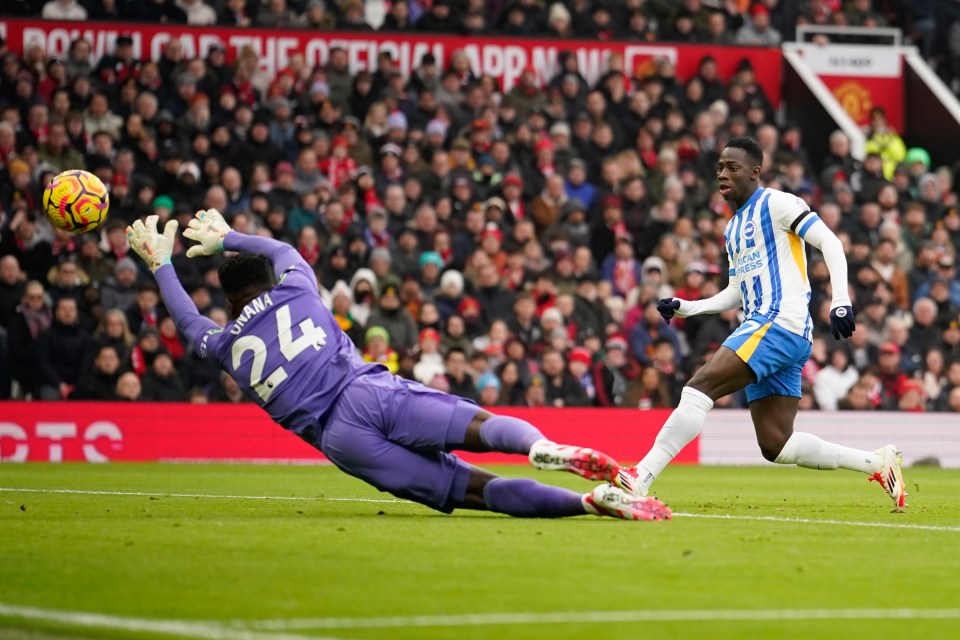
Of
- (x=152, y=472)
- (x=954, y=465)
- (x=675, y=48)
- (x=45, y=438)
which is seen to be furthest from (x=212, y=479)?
(x=675, y=48)

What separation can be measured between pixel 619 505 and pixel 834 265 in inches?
99.1

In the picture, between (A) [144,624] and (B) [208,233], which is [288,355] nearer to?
(B) [208,233]

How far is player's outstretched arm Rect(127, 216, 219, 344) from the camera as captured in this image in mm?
9367

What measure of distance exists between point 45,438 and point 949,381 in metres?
12.0

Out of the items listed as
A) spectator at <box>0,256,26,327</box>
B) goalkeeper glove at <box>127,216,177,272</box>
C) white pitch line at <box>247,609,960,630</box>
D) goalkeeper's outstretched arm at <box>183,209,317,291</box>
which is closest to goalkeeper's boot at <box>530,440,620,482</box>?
goalkeeper's outstretched arm at <box>183,209,317,291</box>

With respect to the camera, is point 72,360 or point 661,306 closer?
point 661,306

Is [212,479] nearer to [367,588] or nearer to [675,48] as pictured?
[367,588]

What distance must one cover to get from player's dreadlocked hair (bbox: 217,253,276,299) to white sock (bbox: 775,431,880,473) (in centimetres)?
390

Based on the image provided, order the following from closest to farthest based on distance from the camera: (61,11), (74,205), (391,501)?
(74,205) < (391,501) < (61,11)

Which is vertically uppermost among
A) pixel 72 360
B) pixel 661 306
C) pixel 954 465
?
pixel 661 306

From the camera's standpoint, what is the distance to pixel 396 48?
25.0 m

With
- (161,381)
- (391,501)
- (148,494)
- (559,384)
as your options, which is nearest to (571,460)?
(391,501)

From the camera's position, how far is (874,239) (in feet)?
78.2

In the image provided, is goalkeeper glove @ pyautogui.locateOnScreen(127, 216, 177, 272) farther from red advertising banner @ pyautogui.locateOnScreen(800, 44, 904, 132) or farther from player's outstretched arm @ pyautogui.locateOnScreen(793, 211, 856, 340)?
red advertising banner @ pyautogui.locateOnScreen(800, 44, 904, 132)
